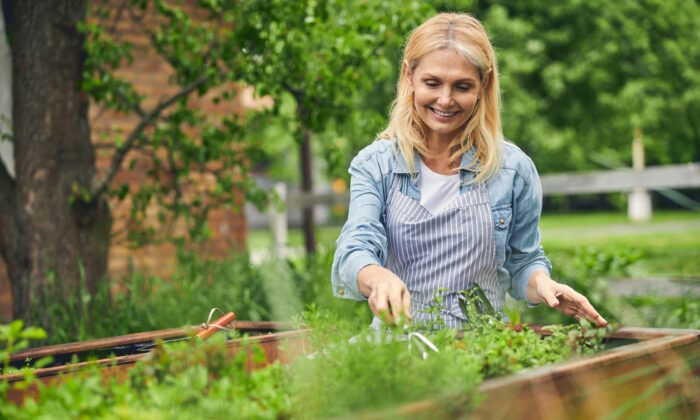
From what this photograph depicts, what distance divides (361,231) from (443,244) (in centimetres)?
32

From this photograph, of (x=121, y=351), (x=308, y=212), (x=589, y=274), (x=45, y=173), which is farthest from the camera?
(x=308, y=212)

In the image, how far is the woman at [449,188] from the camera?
8.41 feet

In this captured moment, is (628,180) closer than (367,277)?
No

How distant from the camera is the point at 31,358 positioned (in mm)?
2619

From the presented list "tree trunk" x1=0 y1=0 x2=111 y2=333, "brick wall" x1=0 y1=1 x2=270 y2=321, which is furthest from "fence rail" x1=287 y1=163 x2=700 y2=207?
"tree trunk" x1=0 y1=0 x2=111 y2=333

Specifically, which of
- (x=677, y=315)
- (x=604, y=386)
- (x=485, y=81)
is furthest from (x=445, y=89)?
(x=677, y=315)

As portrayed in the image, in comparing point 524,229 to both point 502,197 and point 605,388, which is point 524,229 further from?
point 605,388

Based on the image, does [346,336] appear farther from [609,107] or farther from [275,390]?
[609,107]

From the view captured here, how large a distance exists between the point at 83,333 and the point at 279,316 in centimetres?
91

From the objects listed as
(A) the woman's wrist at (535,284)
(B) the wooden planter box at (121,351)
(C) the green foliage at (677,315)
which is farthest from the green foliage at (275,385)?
(C) the green foliage at (677,315)

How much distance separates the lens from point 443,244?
8.62 ft

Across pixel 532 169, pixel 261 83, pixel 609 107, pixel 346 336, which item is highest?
pixel 609 107

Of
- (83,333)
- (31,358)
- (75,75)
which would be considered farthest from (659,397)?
(75,75)

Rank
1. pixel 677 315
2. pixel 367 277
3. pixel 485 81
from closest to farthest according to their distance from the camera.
A: pixel 367 277, pixel 485 81, pixel 677 315
